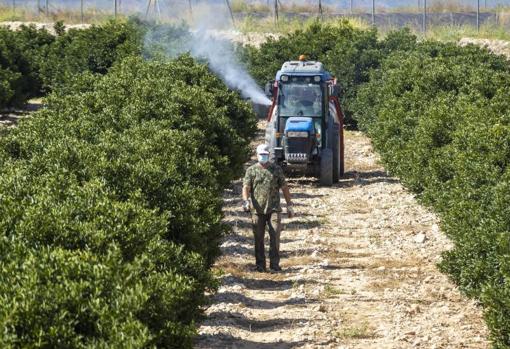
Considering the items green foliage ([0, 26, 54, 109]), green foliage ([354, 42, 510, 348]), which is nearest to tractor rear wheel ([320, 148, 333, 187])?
green foliage ([354, 42, 510, 348])

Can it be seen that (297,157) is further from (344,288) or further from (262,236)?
(344,288)

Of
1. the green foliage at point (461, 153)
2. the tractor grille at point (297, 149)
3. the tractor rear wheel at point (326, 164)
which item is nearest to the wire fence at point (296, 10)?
the green foliage at point (461, 153)

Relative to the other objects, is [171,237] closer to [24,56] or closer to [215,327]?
[215,327]

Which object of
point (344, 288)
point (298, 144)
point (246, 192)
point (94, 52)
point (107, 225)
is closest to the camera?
point (107, 225)

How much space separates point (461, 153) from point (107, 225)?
795 centimetres

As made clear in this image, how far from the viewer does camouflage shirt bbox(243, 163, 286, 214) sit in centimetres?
1625

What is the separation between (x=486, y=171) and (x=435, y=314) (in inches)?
80.0

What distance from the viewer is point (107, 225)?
9.90 meters

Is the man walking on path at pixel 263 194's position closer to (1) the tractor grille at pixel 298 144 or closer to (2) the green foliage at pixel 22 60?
(1) the tractor grille at pixel 298 144

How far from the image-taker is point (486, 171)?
1478 cm

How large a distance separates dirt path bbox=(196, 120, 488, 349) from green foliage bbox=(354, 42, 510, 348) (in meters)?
0.67

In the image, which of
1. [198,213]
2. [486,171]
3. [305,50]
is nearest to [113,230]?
[198,213]

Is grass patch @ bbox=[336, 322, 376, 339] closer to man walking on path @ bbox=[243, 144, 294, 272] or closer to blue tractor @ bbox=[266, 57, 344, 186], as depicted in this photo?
man walking on path @ bbox=[243, 144, 294, 272]

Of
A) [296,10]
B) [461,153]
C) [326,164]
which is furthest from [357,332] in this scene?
[296,10]
